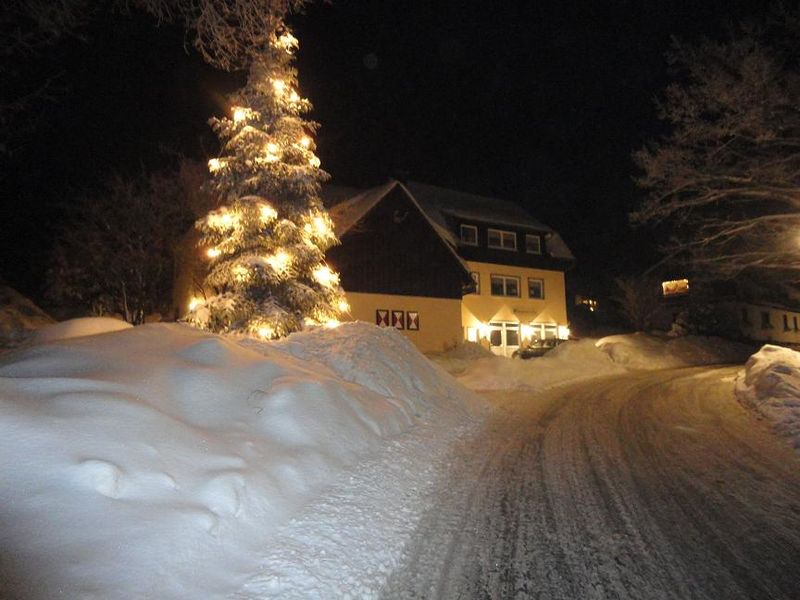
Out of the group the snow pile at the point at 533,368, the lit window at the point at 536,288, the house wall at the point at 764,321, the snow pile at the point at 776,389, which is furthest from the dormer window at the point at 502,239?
the house wall at the point at 764,321

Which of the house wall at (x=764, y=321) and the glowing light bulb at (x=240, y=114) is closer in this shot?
the glowing light bulb at (x=240, y=114)

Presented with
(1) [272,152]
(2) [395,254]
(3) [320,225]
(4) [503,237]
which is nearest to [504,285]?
(4) [503,237]

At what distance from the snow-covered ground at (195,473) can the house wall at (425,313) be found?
1717 cm

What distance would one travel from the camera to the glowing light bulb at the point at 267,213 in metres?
13.0

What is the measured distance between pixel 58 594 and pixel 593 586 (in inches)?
144

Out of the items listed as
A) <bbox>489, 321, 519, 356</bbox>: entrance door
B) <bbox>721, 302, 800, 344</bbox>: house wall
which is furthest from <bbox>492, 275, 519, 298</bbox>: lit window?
<bbox>721, 302, 800, 344</bbox>: house wall

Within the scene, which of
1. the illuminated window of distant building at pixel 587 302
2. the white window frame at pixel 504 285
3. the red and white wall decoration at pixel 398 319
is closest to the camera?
the red and white wall decoration at pixel 398 319

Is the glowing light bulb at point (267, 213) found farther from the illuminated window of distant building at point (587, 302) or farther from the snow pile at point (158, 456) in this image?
the illuminated window of distant building at point (587, 302)

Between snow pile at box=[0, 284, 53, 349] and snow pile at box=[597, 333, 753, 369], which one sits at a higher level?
snow pile at box=[0, 284, 53, 349]

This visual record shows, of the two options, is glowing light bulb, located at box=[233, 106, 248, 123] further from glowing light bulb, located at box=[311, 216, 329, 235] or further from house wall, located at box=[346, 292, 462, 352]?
house wall, located at box=[346, 292, 462, 352]

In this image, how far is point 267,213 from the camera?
13.1 m

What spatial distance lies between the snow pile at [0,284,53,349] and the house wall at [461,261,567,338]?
21086 millimetres

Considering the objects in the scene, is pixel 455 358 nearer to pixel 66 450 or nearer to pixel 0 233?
pixel 66 450

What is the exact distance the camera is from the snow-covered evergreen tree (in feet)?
42.1
